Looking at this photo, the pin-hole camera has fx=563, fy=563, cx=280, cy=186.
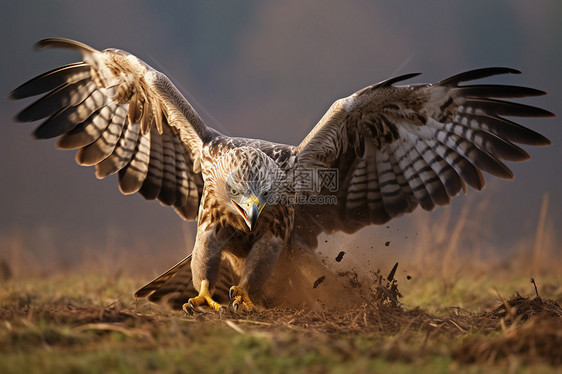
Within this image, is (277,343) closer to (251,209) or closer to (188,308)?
(251,209)

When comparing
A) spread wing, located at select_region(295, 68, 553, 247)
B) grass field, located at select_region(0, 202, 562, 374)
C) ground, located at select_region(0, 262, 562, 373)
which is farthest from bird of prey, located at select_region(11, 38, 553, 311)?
ground, located at select_region(0, 262, 562, 373)

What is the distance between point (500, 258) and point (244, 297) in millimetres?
7229

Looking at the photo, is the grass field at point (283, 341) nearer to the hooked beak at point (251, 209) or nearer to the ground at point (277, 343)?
the ground at point (277, 343)

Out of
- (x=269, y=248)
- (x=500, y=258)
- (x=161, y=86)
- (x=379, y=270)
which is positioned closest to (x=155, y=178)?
(x=161, y=86)

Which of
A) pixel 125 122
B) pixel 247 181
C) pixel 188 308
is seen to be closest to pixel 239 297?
pixel 188 308

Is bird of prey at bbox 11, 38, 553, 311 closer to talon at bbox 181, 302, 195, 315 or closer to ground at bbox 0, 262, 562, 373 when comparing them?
talon at bbox 181, 302, 195, 315

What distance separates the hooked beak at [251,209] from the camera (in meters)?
4.82

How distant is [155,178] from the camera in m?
6.47

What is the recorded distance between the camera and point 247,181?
5.04m

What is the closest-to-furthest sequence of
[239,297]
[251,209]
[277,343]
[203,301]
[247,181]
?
[277,343], [251,209], [247,181], [239,297], [203,301]

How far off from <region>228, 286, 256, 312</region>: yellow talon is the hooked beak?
2.29ft

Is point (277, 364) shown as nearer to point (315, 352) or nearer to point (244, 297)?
point (315, 352)

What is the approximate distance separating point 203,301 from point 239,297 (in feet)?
1.20

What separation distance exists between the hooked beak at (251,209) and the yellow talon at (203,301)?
32.1 inches
